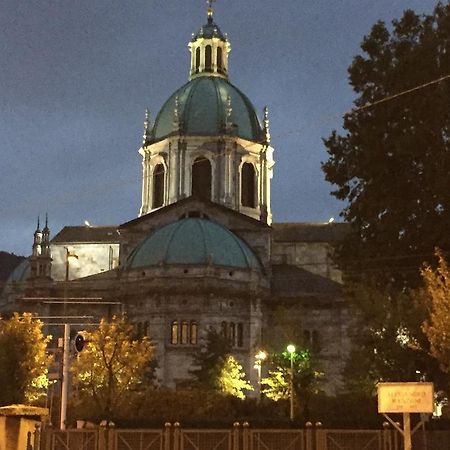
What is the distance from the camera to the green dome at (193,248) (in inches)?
2591

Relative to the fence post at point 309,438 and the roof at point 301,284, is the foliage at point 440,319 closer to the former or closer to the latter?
the fence post at point 309,438

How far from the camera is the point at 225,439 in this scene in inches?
1014

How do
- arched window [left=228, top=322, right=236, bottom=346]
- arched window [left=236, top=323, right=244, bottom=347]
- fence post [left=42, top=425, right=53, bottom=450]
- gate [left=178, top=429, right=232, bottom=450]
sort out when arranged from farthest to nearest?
1. arched window [left=236, top=323, right=244, bottom=347]
2. arched window [left=228, top=322, right=236, bottom=346]
3. fence post [left=42, top=425, right=53, bottom=450]
4. gate [left=178, top=429, right=232, bottom=450]

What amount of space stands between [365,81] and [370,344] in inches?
448

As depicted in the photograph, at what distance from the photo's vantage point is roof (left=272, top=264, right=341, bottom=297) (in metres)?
69.0

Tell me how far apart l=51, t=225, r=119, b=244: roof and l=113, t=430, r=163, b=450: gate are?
5735 cm

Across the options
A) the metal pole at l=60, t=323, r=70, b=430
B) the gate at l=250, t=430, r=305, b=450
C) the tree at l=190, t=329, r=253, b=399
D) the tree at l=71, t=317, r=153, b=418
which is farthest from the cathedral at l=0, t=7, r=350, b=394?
the gate at l=250, t=430, r=305, b=450

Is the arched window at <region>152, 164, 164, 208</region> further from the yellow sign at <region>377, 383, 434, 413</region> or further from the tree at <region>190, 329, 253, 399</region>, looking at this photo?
the yellow sign at <region>377, 383, 434, 413</region>

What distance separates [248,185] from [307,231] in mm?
7938

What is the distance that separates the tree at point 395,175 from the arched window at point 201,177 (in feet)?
136

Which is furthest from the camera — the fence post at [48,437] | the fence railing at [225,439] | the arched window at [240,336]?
the arched window at [240,336]

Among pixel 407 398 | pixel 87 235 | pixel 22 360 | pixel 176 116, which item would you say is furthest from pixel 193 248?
pixel 407 398

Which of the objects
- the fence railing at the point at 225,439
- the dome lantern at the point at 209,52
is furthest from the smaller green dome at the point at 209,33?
the fence railing at the point at 225,439

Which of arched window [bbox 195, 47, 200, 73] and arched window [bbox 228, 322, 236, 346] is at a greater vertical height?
arched window [bbox 195, 47, 200, 73]
